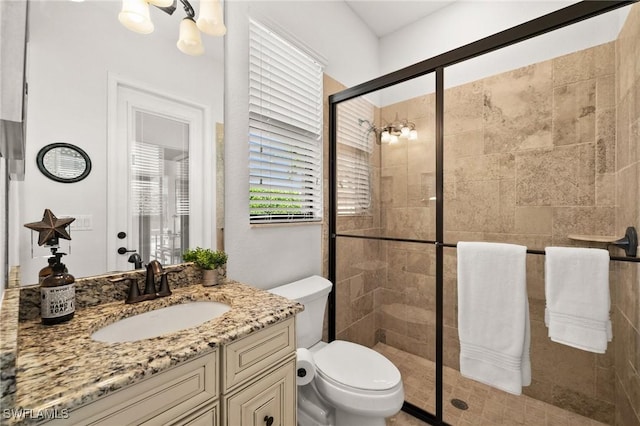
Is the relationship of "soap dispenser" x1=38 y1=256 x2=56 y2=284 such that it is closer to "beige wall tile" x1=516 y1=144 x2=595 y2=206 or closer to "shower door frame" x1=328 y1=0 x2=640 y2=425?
"shower door frame" x1=328 y1=0 x2=640 y2=425

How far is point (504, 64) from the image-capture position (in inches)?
72.5

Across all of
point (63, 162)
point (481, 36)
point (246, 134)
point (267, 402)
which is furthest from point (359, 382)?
point (481, 36)

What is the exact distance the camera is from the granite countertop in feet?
1.69

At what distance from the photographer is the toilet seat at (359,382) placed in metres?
1.23

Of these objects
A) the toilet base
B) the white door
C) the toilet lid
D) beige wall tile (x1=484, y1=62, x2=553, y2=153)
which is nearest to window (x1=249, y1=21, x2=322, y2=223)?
the white door

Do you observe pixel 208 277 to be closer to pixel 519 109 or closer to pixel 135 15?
pixel 135 15

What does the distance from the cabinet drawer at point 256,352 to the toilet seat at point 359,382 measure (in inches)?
18.7

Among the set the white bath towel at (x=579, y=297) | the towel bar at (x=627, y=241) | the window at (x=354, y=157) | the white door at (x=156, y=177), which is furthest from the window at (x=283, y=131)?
the towel bar at (x=627, y=241)

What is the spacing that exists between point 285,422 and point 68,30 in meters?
1.55

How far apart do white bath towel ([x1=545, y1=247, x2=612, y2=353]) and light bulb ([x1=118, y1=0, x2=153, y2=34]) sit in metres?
1.92

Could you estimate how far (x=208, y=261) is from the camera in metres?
1.24

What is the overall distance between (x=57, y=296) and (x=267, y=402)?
2.39ft

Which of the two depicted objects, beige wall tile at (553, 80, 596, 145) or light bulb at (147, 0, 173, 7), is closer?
light bulb at (147, 0, 173, 7)

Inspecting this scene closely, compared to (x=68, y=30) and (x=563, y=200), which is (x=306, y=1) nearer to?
(x=68, y=30)
